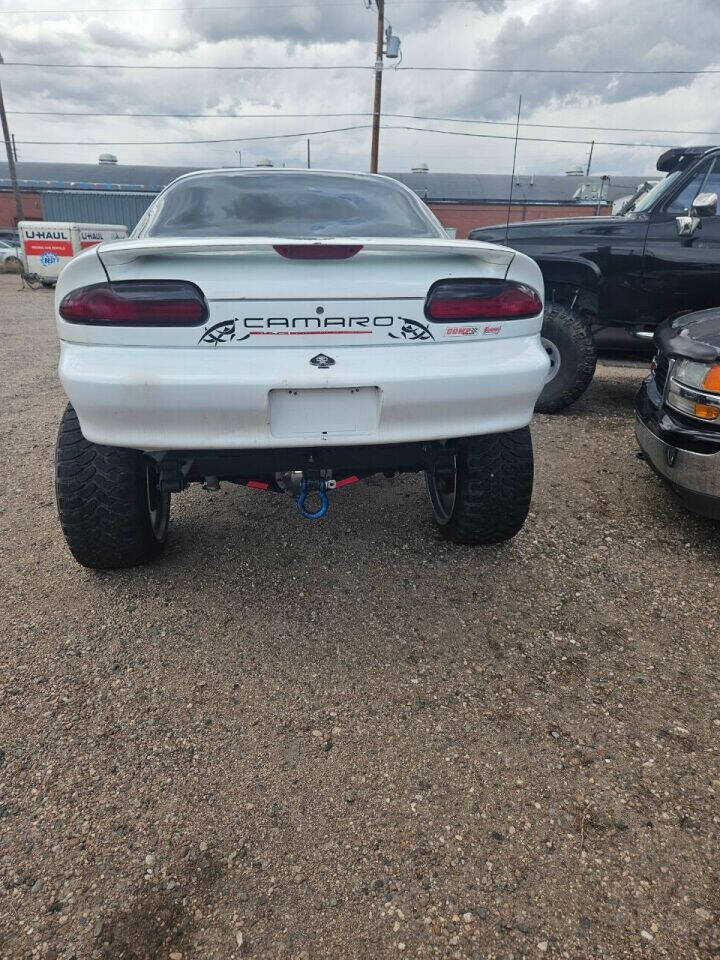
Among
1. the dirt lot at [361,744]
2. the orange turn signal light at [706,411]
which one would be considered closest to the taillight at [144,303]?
the dirt lot at [361,744]

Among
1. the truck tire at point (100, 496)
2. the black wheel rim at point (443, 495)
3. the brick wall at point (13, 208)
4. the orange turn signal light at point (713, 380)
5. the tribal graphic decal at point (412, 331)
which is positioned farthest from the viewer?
the brick wall at point (13, 208)

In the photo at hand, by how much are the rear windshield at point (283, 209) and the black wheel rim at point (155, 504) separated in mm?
989

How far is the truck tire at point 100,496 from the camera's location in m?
2.37

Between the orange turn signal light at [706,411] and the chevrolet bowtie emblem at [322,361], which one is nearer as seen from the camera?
the chevrolet bowtie emblem at [322,361]

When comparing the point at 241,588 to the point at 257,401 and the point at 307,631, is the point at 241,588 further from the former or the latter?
the point at 257,401

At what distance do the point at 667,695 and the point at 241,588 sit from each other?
1.64 meters

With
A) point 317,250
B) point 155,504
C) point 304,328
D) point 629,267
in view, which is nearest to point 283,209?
point 317,250

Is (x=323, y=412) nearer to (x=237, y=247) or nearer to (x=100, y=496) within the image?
(x=237, y=247)

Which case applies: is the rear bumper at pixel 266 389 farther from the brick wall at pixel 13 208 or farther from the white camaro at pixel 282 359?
the brick wall at pixel 13 208

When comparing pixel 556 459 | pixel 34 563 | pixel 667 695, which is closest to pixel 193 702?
pixel 34 563

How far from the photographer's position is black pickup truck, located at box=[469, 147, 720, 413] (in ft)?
15.8

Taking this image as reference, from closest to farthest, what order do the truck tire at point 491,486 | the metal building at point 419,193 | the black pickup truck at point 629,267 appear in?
the truck tire at point 491,486 < the black pickup truck at point 629,267 < the metal building at point 419,193

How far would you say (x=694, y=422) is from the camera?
2.85 metres

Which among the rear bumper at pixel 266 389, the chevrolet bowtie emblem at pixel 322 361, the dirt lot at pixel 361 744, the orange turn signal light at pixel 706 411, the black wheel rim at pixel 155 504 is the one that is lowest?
the dirt lot at pixel 361 744
